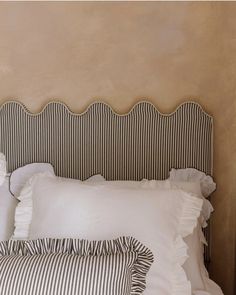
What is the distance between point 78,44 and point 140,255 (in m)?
1.11

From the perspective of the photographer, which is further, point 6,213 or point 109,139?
point 109,139

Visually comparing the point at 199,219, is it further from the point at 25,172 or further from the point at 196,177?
the point at 25,172

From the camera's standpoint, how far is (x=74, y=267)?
1.30 metres

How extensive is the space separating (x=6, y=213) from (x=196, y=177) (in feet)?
2.89

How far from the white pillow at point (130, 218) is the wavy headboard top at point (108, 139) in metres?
0.29

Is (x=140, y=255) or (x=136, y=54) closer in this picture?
(x=140, y=255)

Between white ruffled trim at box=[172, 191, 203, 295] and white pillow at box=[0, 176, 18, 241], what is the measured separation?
741 mm

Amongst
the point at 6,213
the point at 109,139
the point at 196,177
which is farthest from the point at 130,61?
the point at 6,213

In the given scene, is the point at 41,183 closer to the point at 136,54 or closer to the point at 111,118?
the point at 111,118

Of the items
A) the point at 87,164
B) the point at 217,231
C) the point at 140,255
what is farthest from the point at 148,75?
the point at 140,255

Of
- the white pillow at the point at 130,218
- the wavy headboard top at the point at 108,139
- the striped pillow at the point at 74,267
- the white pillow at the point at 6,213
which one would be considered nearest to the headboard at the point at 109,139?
the wavy headboard top at the point at 108,139

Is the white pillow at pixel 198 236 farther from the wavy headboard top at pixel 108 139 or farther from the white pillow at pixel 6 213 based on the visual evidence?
the white pillow at pixel 6 213

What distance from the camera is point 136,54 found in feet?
6.79

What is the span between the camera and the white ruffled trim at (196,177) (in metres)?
2.03
